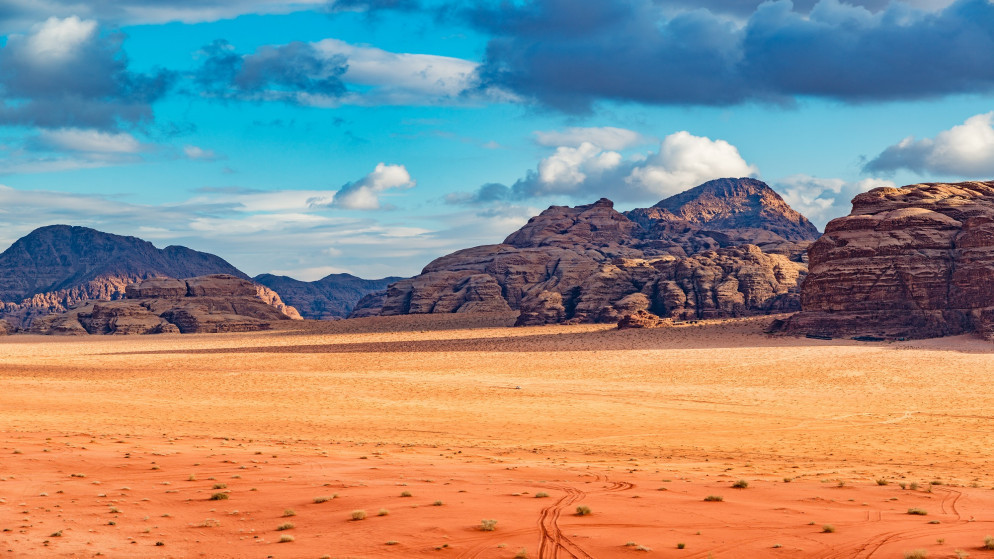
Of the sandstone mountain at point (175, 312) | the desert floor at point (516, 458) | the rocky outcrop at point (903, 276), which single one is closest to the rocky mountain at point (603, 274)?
the rocky outcrop at point (903, 276)

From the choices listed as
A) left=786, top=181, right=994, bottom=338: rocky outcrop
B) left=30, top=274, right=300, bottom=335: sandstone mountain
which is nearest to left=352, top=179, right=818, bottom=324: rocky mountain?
left=786, top=181, right=994, bottom=338: rocky outcrop

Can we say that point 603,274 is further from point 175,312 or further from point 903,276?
point 175,312

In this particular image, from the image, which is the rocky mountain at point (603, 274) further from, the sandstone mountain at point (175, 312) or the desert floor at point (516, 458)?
the desert floor at point (516, 458)

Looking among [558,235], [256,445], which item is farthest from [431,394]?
[558,235]

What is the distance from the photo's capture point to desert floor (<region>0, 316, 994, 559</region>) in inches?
564

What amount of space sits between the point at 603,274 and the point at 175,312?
61140 millimetres

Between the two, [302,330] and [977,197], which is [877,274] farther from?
[302,330]

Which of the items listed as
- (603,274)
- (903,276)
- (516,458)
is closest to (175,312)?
(603,274)

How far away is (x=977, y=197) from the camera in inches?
2997

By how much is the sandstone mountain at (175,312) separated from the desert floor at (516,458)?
2278 inches

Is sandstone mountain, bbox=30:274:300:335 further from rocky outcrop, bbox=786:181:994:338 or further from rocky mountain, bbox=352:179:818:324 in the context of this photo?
rocky outcrop, bbox=786:181:994:338

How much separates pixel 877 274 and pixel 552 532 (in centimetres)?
5989

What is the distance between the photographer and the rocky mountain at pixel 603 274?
93500 mm

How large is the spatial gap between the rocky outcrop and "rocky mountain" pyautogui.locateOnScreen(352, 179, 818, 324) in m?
19.8
